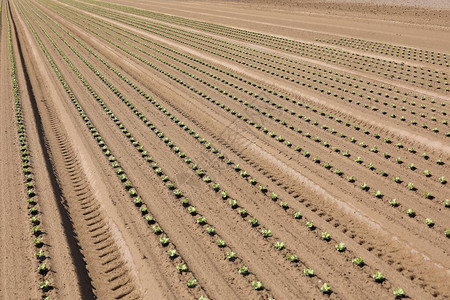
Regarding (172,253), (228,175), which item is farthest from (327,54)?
(172,253)

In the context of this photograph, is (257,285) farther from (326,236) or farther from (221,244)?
(326,236)

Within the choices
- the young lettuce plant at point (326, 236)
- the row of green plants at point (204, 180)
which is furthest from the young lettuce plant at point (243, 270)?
the young lettuce plant at point (326, 236)

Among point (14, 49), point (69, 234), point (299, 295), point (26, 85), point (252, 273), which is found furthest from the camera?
point (14, 49)

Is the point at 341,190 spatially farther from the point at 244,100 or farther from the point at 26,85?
the point at 26,85

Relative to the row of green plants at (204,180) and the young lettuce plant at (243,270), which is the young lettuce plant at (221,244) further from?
the young lettuce plant at (243,270)

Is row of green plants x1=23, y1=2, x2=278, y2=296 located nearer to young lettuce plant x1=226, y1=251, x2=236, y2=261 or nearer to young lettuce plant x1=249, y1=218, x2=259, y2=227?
young lettuce plant x1=226, y1=251, x2=236, y2=261

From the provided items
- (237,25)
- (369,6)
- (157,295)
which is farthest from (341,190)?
(369,6)
